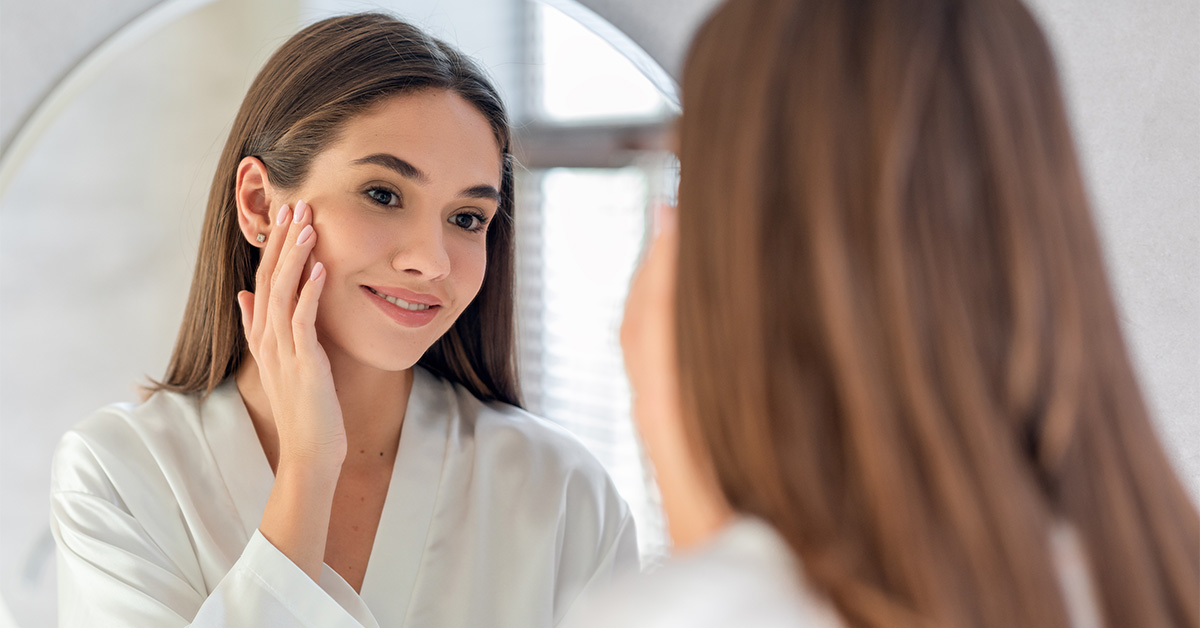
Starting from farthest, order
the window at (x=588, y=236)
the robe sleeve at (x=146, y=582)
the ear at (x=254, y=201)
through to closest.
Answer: the window at (x=588, y=236), the ear at (x=254, y=201), the robe sleeve at (x=146, y=582)

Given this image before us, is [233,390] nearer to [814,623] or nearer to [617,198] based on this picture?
[617,198]

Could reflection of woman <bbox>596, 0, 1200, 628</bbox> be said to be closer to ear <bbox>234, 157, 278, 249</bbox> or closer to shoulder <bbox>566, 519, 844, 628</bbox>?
shoulder <bbox>566, 519, 844, 628</bbox>

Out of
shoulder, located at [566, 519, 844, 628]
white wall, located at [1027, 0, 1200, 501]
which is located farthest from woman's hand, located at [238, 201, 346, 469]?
white wall, located at [1027, 0, 1200, 501]

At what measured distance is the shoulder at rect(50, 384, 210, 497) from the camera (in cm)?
80

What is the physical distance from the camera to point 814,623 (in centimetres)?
39

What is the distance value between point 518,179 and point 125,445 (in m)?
0.42

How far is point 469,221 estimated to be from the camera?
2.78 ft

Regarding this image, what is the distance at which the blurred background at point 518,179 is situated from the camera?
841 millimetres

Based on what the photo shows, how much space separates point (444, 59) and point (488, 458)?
1.21ft

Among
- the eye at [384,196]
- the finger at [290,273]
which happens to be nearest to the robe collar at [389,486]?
the finger at [290,273]

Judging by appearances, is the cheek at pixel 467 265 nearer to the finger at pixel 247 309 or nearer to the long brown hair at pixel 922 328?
the finger at pixel 247 309

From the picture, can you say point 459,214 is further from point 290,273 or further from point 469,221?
point 290,273

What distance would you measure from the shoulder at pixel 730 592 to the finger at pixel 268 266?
0.50 metres

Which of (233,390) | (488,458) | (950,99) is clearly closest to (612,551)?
(488,458)
